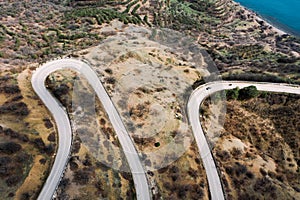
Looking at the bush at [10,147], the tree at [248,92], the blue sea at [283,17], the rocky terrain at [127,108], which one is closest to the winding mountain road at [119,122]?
the rocky terrain at [127,108]

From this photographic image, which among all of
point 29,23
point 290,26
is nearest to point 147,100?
point 29,23

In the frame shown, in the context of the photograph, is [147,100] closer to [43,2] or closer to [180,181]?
[180,181]

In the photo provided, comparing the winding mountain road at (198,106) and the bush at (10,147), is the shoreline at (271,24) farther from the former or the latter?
the bush at (10,147)

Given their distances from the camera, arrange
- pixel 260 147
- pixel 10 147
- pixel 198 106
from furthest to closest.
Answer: pixel 198 106 → pixel 260 147 → pixel 10 147

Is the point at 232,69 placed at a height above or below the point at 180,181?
above

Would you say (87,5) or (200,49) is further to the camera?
(87,5)

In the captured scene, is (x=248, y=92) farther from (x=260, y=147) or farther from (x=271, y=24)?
(x=271, y=24)

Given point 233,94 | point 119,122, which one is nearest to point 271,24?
point 233,94
